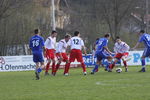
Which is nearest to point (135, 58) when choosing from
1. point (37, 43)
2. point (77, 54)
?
point (77, 54)

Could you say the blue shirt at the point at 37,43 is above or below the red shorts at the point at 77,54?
above

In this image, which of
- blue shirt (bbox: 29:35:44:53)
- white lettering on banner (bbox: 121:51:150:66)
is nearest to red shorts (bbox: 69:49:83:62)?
blue shirt (bbox: 29:35:44:53)

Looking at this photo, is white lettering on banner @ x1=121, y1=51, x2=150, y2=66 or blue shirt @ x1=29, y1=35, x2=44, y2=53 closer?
blue shirt @ x1=29, y1=35, x2=44, y2=53

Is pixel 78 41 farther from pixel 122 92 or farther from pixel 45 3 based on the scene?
pixel 45 3

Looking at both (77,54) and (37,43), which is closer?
(37,43)

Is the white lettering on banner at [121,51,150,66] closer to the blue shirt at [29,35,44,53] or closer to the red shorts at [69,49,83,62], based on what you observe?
the red shorts at [69,49,83,62]

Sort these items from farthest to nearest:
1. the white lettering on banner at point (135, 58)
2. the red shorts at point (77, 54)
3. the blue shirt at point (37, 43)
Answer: the white lettering on banner at point (135, 58) → the red shorts at point (77, 54) → the blue shirt at point (37, 43)

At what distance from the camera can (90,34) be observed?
49875 millimetres

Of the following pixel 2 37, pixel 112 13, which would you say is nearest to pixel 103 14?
pixel 112 13

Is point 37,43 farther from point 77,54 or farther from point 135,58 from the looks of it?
point 135,58

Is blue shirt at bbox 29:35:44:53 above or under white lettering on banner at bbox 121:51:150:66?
above

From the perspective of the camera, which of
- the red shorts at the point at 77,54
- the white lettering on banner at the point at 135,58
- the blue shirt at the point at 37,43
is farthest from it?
the white lettering on banner at the point at 135,58

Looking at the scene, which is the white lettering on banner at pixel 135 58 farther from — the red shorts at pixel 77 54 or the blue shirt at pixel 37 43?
the blue shirt at pixel 37 43

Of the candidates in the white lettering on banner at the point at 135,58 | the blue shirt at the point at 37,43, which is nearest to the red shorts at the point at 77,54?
the blue shirt at the point at 37,43
